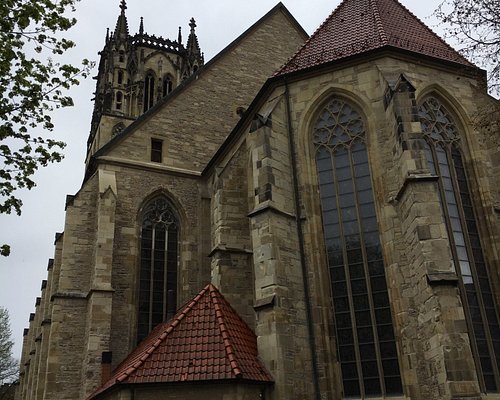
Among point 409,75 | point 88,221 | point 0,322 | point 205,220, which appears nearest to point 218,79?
point 205,220

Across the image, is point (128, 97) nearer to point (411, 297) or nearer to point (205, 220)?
point (205, 220)

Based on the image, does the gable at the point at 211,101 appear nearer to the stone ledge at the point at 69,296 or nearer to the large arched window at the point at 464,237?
the stone ledge at the point at 69,296

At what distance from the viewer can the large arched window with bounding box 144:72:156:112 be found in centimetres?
3137

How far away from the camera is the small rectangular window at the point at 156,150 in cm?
1798

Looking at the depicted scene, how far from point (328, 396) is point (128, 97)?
23290 mm

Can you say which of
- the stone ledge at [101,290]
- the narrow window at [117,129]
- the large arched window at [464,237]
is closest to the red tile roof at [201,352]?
the stone ledge at [101,290]

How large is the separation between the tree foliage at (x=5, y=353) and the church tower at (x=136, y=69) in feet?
41.0

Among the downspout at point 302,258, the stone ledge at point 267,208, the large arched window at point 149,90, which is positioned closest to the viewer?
the downspout at point 302,258

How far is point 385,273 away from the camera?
35.9ft

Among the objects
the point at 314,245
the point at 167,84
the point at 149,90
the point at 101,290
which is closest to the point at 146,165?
the point at 101,290

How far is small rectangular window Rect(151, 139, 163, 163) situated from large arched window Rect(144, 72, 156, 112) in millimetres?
13317

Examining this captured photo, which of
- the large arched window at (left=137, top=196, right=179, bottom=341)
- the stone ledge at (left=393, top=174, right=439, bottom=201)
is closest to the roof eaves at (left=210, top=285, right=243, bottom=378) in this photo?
the large arched window at (left=137, top=196, right=179, bottom=341)

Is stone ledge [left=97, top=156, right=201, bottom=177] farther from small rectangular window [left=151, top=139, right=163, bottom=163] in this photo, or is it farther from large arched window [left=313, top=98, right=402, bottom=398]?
large arched window [left=313, top=98, right=402, bottom=398]

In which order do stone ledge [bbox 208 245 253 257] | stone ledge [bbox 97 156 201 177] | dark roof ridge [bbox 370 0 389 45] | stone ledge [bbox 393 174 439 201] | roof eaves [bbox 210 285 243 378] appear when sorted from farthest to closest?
stone ledge [bbox 97 156 201 177]
stone ledge [bbox 208 245 253 257]
dark roof ridge [bbox 370 0 389 45]
stone ledge [bbox 393 174 439 201]
roof eaves [bbox 210 285 243 378]
